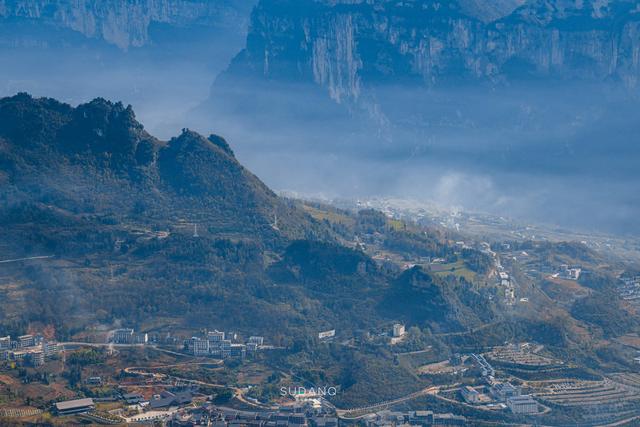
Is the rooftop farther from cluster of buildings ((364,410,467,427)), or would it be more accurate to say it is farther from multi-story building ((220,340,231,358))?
cluster of buildings ((364,410,467,427))

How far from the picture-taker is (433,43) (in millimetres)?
131375

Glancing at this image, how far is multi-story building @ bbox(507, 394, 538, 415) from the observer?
5875 centimetres

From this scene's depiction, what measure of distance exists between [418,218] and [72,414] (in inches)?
1972

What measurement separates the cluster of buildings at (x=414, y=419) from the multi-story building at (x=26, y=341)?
622 inches

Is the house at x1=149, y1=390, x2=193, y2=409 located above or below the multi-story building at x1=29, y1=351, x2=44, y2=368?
below

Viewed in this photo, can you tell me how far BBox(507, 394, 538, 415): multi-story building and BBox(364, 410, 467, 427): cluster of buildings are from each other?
218 cm

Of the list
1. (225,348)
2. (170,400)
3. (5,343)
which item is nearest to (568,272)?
(225,348)

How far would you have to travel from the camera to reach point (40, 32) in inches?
5369

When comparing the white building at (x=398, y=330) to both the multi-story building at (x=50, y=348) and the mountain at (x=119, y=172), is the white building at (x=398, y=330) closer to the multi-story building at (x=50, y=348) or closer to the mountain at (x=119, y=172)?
the mountain at (x=119, y=172)

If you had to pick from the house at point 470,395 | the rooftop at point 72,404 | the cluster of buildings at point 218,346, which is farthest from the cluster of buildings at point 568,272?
the rooftop at point 72,404

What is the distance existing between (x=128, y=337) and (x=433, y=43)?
228 feet

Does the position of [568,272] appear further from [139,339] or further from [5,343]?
[5,343]

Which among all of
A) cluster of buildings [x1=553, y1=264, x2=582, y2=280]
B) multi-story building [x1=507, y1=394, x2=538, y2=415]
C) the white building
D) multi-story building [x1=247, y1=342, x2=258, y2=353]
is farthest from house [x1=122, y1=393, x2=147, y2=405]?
cluster of buildings [x1=553, y1=264, x2=582, y2=280]

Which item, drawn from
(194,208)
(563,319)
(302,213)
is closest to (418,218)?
(302,213)
